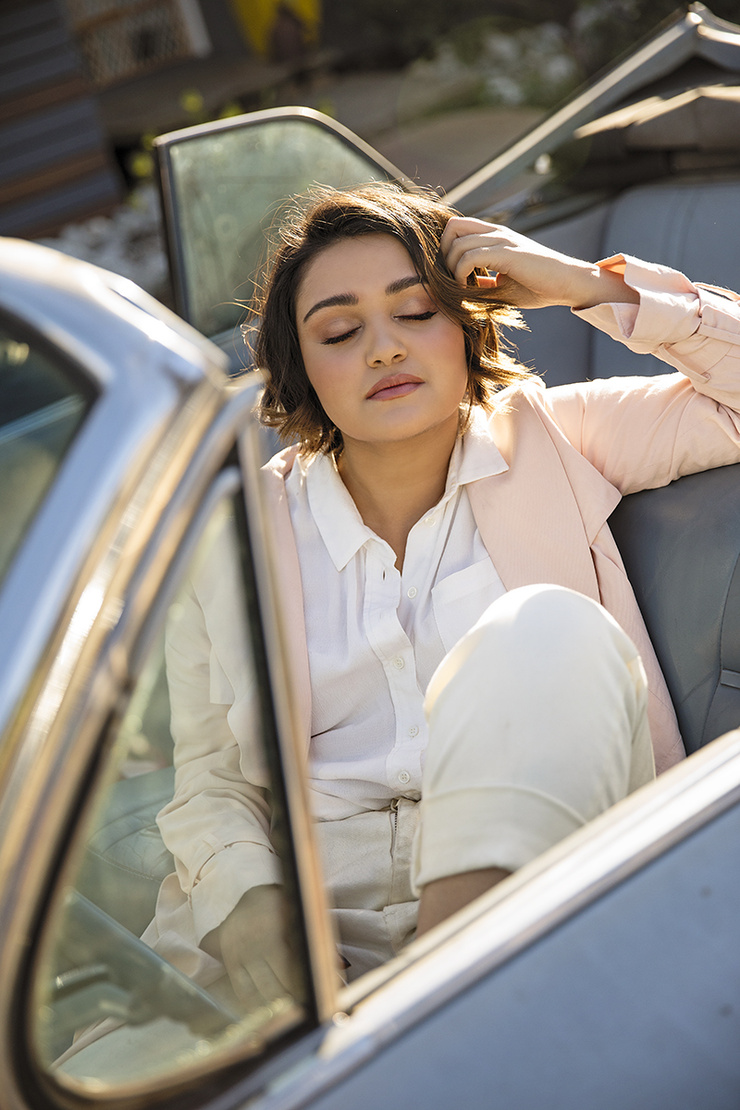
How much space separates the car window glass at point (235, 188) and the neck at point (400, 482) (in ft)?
3.38

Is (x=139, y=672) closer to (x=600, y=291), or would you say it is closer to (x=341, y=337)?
(x=341, y=337)

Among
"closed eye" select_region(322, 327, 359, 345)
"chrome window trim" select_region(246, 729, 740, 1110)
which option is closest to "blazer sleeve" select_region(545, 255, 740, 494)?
"closed eye" select_region(322, 327, 359, 345)

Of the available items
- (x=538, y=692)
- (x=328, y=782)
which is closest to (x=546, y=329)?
(x=328, y=782)

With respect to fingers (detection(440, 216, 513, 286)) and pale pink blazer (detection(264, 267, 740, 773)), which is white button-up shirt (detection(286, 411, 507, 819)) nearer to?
pale pink blazer (detection(264, 267, 740, 773))

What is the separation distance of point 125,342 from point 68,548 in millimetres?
155

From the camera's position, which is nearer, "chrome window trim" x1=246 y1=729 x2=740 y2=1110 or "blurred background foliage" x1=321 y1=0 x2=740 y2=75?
"chrome window trim" x1=246 y1=729 x2=740 y2=1110

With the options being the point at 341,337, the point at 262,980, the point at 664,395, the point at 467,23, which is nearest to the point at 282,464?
the point at 341,337

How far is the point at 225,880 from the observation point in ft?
4.55

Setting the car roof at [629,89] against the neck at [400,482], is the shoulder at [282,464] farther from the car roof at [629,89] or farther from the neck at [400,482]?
the car roof at [629,89]

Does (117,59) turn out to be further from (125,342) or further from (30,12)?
(125,342)

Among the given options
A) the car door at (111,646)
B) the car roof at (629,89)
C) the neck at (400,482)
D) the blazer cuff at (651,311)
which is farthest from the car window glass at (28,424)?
the car roof at (629,89)

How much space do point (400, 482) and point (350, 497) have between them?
3.7 inches

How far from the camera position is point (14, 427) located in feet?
2.75

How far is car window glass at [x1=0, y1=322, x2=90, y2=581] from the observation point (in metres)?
0.76
